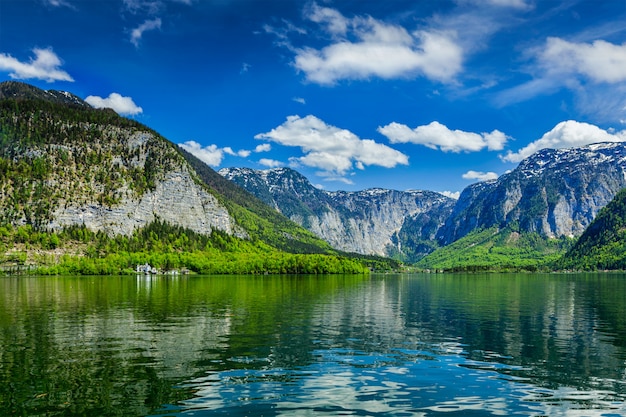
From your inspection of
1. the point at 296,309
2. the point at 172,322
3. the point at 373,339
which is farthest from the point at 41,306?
the point at 373,339

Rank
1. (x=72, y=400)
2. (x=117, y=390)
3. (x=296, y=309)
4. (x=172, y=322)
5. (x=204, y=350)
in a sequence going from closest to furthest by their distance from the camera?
(x=72, y=400), (x=117, y=390), (x=204, y=350), (x=172, y=322), (x=296, y=309)

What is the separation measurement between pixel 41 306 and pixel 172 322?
3293cm

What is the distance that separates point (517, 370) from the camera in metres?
38.0

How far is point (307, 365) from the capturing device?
128 feet

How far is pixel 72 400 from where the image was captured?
94.4ft

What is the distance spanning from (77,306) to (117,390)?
60422 mm

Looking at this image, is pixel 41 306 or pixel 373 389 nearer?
pixel 373 389

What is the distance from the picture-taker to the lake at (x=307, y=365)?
28375 millimetres

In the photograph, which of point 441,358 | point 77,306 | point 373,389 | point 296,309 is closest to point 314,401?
point 373,389

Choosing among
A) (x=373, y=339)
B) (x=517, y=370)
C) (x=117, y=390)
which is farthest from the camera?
(x=373, y=339)

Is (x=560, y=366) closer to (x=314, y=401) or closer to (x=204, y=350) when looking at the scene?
(x=314, y=401)

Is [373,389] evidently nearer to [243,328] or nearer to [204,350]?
[204,350]

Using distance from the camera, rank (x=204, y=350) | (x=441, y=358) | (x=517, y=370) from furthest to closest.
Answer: (x=204, y=350)
(x=441, y=358)
(x=517, y=370)

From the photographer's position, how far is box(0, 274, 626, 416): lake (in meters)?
28.4
